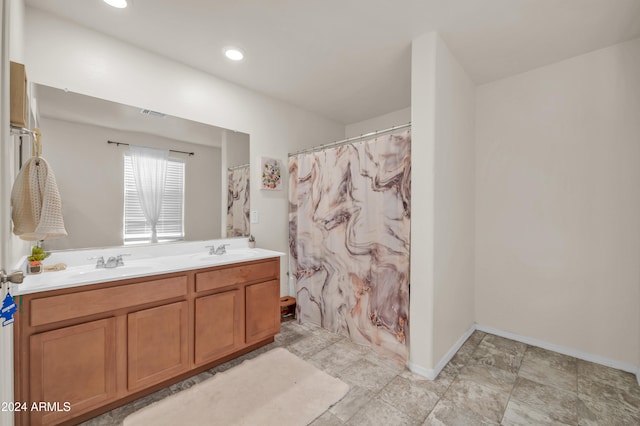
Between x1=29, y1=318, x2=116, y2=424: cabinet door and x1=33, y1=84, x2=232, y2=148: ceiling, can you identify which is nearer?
x1=29, y1=318, x2=116, y2=424: cabinet door

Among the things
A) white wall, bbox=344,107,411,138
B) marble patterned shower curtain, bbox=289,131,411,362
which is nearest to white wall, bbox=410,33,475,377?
marble patterned shower curtain, bbox=289,131,411,362

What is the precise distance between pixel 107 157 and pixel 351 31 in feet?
6.66

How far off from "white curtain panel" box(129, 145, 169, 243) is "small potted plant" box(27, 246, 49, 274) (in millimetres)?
651

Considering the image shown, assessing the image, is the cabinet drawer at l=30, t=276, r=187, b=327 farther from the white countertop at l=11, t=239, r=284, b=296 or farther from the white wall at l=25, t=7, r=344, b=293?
the white wall at l=25, t=7, r=344, b=293

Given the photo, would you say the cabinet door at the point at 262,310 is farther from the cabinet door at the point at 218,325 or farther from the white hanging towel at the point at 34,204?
the white hanging towel at the point at 34,204

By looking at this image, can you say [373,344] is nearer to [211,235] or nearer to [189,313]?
[189,313]

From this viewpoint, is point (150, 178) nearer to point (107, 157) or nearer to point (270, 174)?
point (107, 157)

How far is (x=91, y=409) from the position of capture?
61.2 inches

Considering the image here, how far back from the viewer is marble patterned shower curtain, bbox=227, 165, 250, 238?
2.79 metres

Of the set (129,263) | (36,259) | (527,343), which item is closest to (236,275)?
(129,263)

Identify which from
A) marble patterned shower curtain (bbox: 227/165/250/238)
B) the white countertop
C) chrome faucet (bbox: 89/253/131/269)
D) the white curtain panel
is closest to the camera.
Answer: the white countertop

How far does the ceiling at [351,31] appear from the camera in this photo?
1773mm

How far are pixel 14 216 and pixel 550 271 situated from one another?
12.3 ft

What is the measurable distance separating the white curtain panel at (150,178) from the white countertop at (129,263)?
0.17 meters
